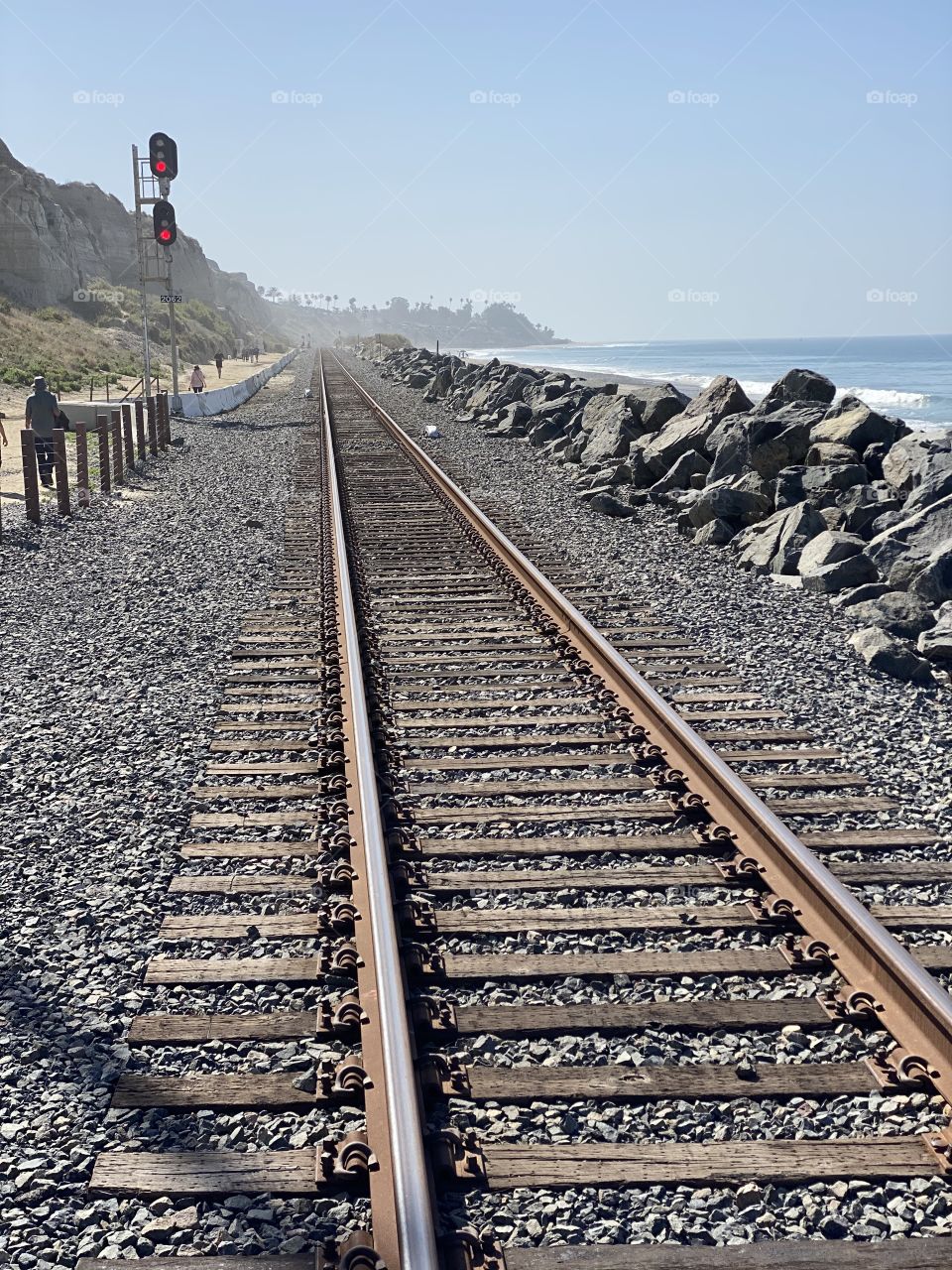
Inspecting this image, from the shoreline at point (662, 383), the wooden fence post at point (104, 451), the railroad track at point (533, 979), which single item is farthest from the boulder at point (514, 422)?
the railroad track at point (533, 979)

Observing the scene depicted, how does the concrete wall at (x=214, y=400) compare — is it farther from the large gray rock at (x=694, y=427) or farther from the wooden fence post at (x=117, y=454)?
the large gray rock at (x=694, y=427)

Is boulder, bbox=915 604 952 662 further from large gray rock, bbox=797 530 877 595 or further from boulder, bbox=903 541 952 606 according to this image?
large gray rock, bbox=797 530 877 595

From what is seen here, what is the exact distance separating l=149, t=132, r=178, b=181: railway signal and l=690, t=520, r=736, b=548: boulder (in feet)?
56.2

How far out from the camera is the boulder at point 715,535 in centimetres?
1291

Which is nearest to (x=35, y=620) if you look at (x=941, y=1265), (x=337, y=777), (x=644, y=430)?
(x=337, y=777)

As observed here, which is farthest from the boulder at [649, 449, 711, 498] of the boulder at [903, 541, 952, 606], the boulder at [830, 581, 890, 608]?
the boulder at [903, 541, 952, 606]

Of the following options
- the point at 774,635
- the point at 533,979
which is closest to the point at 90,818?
the point at 533,979

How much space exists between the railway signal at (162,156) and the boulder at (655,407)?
11845 mm

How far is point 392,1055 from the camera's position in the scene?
332 centimetres

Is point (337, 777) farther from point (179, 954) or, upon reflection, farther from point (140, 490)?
point (140, 490)

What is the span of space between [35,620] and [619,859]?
6137 millimetres

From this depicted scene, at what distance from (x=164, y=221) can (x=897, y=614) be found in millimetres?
19773

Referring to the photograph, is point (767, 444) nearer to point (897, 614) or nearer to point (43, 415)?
point (897, 614)

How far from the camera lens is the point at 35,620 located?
30.6 ft
